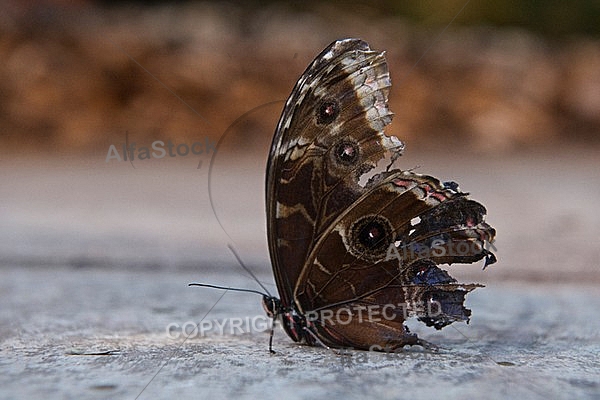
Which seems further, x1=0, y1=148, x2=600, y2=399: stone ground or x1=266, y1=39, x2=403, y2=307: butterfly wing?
x1=266, y1=39, x2=403, y2=307: butterfly wing

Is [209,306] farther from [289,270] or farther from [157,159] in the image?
[157,159]

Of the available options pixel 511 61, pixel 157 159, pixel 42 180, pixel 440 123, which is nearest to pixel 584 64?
pixel 511 61

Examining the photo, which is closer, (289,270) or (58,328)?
(289,270)

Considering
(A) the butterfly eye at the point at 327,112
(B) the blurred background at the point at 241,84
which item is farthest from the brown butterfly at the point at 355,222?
(B) the blurred background at the point at 241,84

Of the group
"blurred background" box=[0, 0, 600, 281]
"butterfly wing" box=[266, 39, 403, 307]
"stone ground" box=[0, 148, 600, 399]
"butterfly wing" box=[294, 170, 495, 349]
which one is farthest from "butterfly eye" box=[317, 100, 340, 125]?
"blurred background" box=[0, 0, 600, 281]

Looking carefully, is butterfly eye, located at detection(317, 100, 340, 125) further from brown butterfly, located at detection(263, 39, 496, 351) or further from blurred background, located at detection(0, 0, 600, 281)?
blurred background, located at detection(0, 0, 600, 281)

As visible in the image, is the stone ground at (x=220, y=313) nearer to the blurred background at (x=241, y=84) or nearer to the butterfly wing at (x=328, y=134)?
the butterfly wing at (x=328, y=134)

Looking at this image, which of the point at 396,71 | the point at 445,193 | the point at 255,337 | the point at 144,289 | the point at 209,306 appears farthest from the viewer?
the point at 396,71
